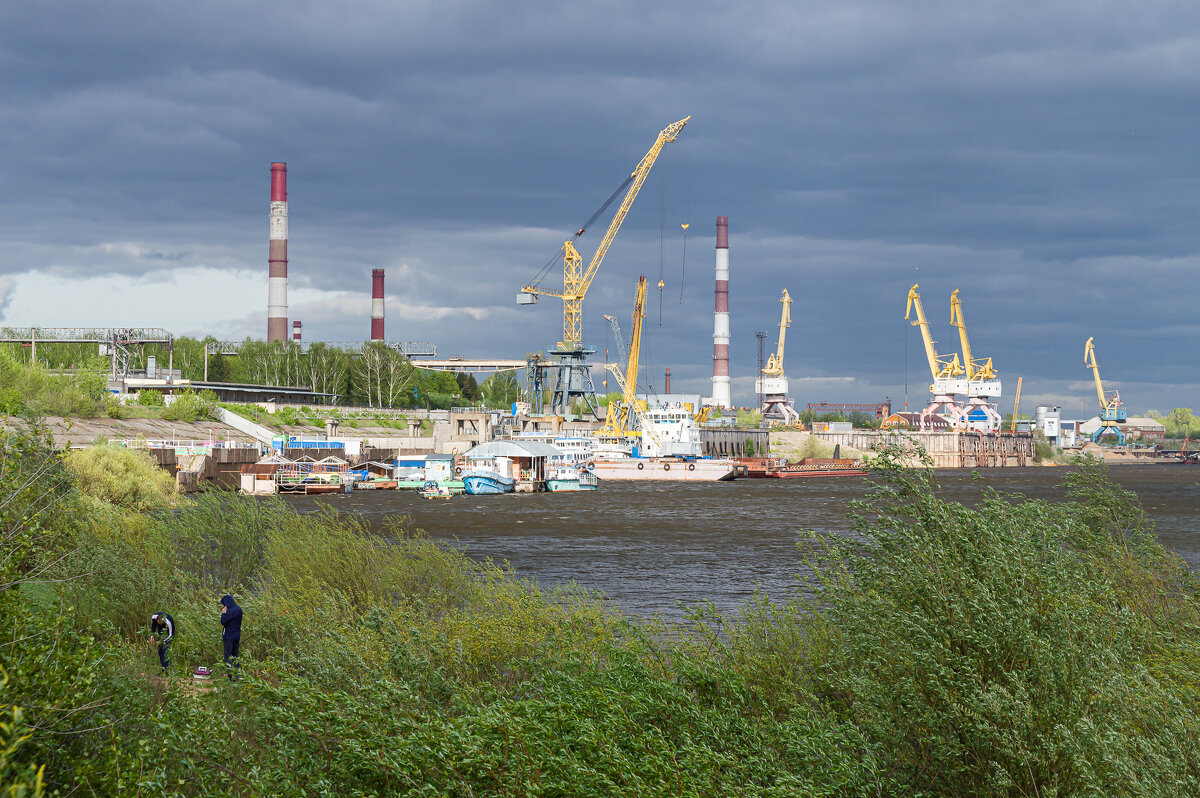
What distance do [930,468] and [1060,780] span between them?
4430 mm

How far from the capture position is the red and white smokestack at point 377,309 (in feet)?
512

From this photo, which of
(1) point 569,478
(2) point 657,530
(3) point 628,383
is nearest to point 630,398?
(3) point 628,383

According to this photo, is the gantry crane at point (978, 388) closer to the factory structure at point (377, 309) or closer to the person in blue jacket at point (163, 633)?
the factory structure at point (377, 309)

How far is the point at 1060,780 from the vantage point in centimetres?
1021

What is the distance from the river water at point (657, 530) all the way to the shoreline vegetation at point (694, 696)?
4.93 meters

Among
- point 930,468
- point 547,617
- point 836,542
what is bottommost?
point 547,617

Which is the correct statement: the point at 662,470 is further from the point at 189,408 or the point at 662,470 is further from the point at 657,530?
the point at 657,530

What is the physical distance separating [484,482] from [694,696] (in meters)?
66.1

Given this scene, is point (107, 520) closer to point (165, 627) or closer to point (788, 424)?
point (165, 627)

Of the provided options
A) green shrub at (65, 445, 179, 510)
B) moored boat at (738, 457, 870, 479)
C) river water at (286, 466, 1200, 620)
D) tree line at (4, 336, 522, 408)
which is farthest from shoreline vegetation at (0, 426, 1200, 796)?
tree line at (4, 336, 522, 408)

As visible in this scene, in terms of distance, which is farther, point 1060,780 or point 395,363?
point 395,363

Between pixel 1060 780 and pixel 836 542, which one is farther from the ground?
pixel 836 542

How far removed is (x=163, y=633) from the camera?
16828mm

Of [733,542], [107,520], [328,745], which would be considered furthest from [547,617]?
[733,542]
